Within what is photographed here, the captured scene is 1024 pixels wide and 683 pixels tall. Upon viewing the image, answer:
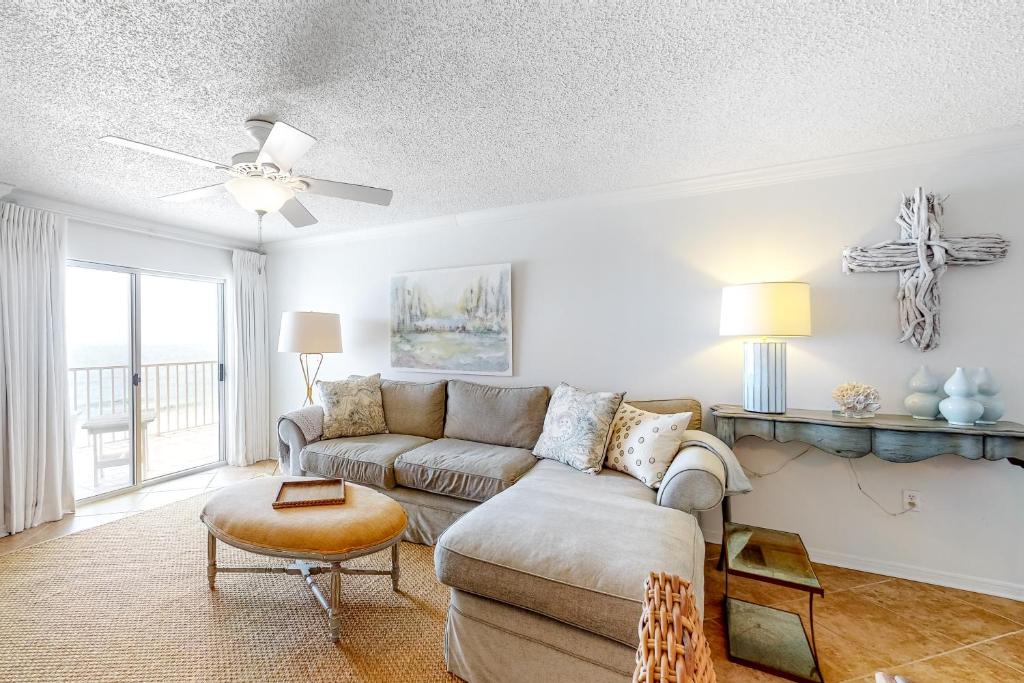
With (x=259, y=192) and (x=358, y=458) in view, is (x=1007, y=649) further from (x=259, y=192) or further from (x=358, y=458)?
(x=259, y=192)

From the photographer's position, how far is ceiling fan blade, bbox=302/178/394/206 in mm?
2045

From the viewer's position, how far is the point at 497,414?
3.21 metres

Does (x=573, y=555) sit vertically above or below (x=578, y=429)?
below

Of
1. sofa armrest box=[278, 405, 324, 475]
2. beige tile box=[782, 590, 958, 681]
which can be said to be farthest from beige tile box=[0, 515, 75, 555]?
beige tile box=[782, 590, 958, 681]

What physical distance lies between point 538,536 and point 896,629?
1762 mm

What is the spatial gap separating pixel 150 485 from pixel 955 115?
6020 millimetres

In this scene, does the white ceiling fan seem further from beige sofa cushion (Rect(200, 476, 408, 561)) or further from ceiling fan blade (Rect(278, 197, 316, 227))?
beige sofa cushion (Rect(200, 476, 408, 561))

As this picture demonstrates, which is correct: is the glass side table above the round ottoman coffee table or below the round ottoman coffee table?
below

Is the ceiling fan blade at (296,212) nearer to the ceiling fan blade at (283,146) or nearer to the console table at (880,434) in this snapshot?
the ceiling fan blade at (283,146)

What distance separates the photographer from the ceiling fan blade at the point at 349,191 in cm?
204

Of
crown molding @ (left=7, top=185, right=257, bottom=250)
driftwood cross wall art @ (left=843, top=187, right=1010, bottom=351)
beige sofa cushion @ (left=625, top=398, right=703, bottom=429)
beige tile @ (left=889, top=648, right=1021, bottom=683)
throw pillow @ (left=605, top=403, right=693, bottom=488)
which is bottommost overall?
beige tile @ (left=889, top=648, right=1021, bottom=683)

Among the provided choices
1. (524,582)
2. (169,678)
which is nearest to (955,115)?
(524,582)

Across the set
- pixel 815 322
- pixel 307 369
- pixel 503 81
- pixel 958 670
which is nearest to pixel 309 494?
pixel 503 81

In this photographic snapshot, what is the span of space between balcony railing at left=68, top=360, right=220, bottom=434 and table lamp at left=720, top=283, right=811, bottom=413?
4.74 metres
